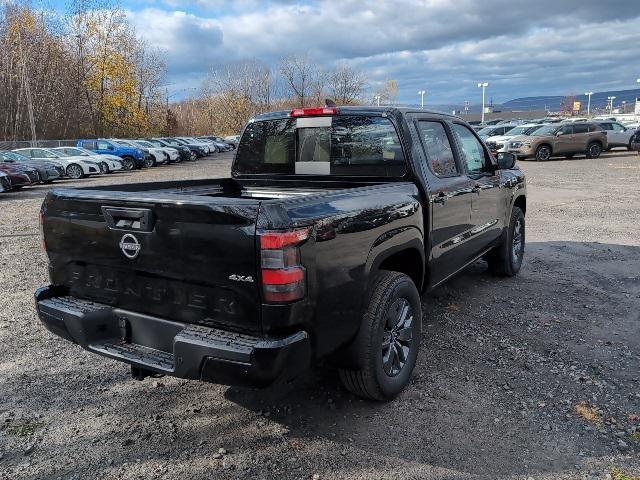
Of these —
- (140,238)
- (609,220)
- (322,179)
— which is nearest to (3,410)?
(140,238)

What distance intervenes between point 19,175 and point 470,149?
1839 cm

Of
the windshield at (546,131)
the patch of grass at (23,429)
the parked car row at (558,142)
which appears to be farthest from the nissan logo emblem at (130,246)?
the windshield at (546,131)

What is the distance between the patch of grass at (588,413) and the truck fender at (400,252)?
139cm

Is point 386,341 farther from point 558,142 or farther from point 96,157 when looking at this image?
point 558,142

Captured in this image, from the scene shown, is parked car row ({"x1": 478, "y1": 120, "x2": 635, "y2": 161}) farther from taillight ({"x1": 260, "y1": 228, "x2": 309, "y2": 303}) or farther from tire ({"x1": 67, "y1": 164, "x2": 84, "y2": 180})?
taillight ({"x1": 260, "y1": 228, "x2": 309, "y2": 303})

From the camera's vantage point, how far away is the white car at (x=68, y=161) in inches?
907

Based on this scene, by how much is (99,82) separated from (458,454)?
5435 cm

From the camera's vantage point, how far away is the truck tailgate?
2730 millimetres

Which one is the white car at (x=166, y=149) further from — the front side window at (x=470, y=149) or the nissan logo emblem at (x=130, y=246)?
the nissan logo emblem at (x=130, y=246)

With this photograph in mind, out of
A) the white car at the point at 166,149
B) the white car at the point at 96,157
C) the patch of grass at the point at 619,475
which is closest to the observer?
the patch of grass at the point at 619,475

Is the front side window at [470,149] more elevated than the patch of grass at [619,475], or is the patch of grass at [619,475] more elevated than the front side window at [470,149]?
the front side window at [470,149]

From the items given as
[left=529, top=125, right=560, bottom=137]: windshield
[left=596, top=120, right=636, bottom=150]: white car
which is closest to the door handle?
[left=529, top=125, right=560, bottom=137]: windshield

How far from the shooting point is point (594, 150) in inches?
1081

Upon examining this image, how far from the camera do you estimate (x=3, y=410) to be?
360 cm
